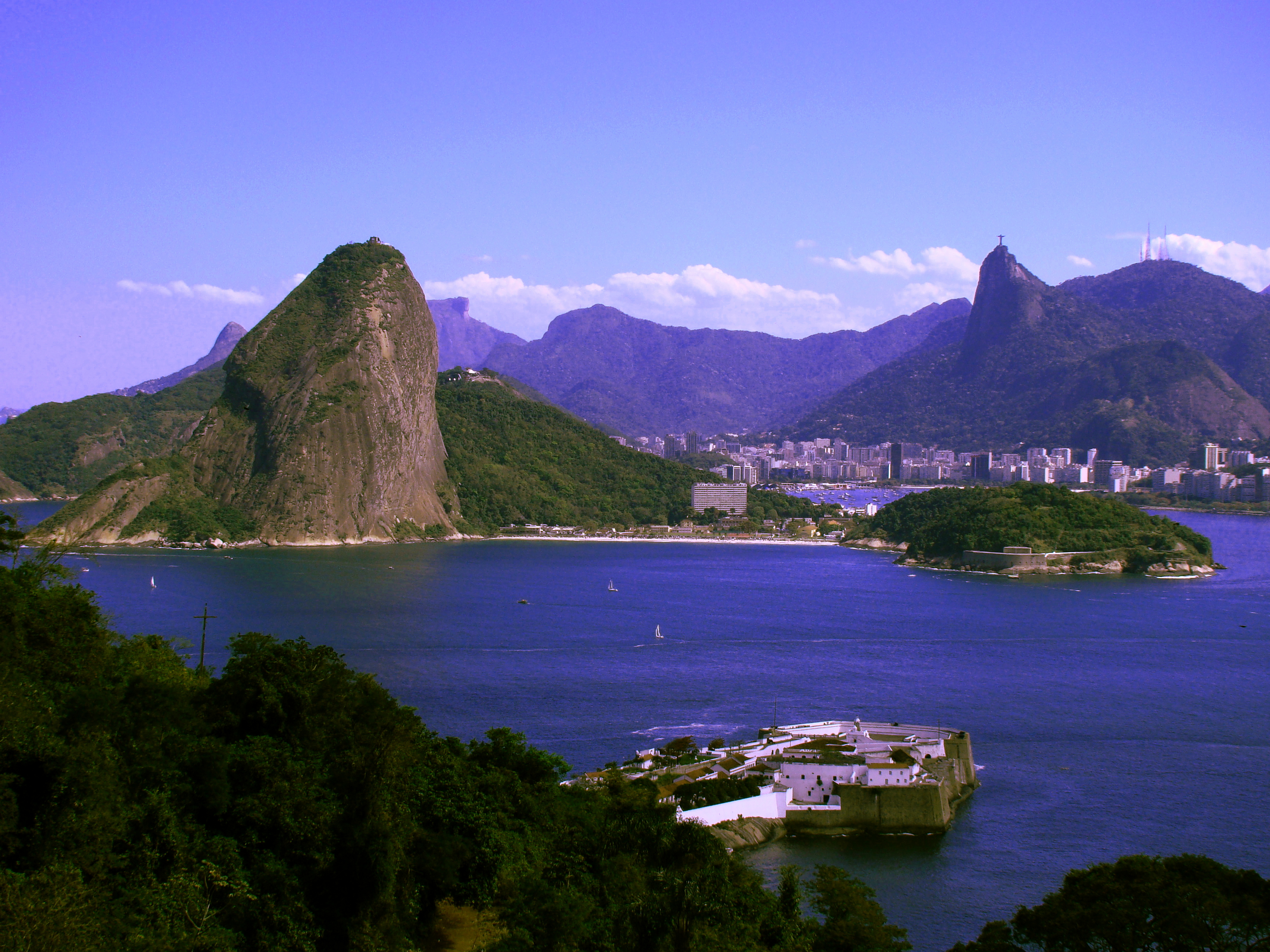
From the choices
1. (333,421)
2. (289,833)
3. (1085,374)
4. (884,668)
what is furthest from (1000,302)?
(289,833)

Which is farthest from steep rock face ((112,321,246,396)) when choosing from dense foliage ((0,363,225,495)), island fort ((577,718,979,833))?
island fort ((577,718,979,833))

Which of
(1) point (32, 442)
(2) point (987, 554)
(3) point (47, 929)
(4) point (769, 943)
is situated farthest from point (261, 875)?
(1) point (32, 442)

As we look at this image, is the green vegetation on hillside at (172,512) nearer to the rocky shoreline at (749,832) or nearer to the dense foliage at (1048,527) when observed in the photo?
the dense foliage at (1048,527)

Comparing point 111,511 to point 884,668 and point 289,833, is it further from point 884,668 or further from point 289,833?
point 289,833

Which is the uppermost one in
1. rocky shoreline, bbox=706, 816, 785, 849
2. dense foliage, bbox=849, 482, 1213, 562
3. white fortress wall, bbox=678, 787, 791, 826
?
dense foliage, bbox=849, 482, 1213, 562

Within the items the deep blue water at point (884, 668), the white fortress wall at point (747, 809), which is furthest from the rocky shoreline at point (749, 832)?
the deep blue water at point (884, 668)

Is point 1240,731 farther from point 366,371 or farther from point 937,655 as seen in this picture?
point 366,371

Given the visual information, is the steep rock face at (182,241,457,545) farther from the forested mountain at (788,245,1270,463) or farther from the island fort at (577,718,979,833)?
the forested mountain at (788,245,1270,463)
